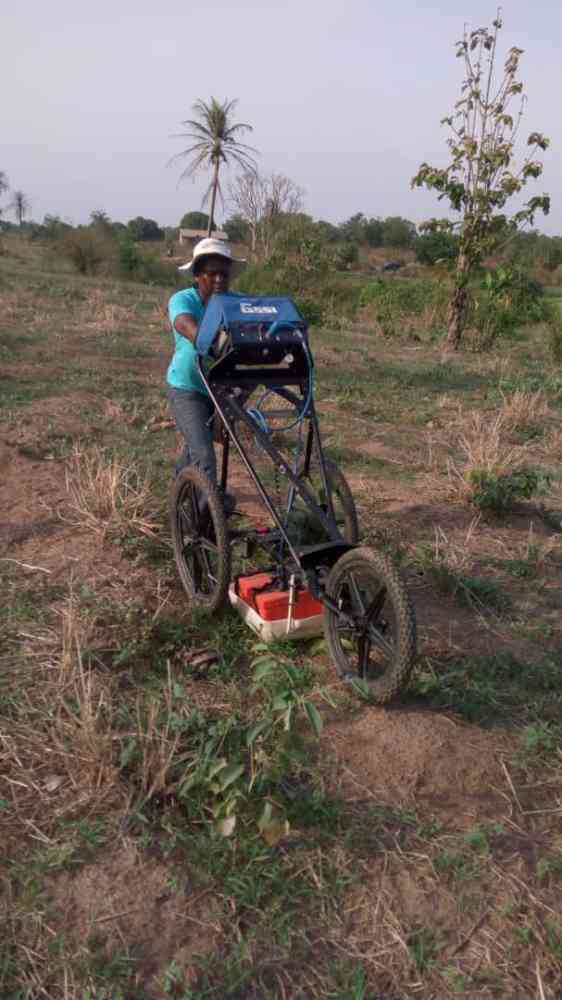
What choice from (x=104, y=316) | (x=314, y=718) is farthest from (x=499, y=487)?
(x=104, y=316)

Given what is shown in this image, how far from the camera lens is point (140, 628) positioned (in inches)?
125

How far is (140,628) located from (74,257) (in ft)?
92.1

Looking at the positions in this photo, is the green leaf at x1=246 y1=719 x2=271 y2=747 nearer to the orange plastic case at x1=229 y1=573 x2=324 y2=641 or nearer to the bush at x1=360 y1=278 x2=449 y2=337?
the orange plastic case at x1=229 y1=573 x2=324 y2=641

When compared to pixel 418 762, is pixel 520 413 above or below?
above

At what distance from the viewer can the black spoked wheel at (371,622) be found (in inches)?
99.3

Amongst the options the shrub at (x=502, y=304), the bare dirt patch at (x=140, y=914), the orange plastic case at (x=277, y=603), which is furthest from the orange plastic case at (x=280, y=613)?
the shrub at (x=502, y=304)

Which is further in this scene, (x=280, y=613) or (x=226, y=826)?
(x=280, y=613)

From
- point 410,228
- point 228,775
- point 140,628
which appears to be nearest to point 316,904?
point 228,775

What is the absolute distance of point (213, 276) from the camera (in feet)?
12.0

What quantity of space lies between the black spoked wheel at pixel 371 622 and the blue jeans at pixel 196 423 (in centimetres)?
99

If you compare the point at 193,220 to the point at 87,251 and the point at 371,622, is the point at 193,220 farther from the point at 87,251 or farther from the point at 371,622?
the point at 371,622

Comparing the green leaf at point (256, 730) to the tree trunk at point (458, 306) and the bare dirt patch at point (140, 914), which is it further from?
the tree trunk at point (458, 306)

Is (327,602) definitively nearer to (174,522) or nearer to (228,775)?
(228,775)

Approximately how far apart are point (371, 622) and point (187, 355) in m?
1.69
